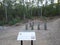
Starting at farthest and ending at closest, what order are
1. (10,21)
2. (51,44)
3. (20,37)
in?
(10,21) < (51,44) < (20,37)

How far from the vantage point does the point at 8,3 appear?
13000 millimetres

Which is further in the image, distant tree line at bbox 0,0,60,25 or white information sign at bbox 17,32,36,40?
distant tree line at bbox 0,0,60,25

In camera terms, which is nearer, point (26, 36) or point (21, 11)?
point (26, 36)

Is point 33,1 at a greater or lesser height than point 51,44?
greater

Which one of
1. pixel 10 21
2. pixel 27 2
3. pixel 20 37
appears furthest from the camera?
pixel 27 2

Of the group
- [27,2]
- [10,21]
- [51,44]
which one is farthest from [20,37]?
[27,2]

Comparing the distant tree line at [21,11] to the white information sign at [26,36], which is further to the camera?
the distant tree line at [21,11]

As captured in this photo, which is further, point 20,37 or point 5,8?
point 5,8

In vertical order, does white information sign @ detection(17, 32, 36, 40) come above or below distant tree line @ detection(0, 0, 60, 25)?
above

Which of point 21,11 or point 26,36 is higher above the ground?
point 26,36

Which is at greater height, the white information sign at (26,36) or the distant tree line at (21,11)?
the white information sign at (26,36)

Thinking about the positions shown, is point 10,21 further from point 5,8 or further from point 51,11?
point 51,11

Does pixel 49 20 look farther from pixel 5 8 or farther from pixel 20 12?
pixel 5 8

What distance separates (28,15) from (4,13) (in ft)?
6.40
